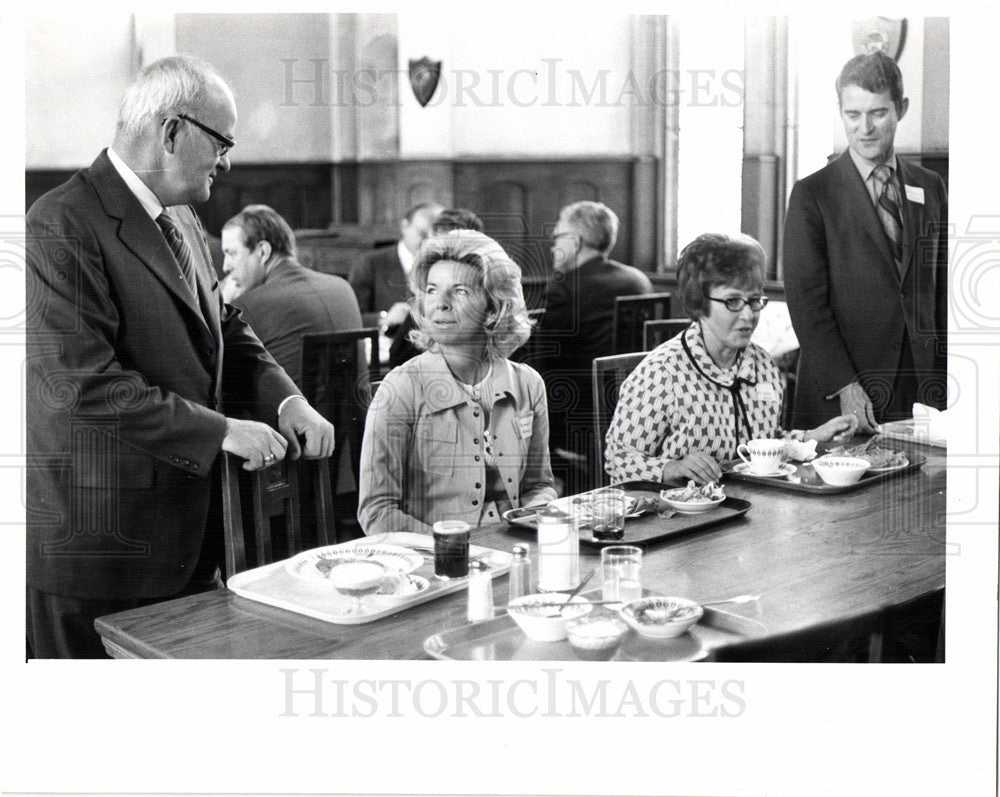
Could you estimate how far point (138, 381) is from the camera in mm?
2273

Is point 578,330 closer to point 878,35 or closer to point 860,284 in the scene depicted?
point 860,284

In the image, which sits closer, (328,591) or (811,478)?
(328,591)

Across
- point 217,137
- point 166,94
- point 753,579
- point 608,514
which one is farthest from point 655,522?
point 166,94

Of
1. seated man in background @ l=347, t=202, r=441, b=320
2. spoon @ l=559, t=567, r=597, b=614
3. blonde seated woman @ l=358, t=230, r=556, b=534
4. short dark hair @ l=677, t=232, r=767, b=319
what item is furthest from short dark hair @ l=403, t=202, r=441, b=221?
spoon @ l=559, t=567, r=597, b=614

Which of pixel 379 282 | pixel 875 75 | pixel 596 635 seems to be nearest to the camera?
pixel 596 635

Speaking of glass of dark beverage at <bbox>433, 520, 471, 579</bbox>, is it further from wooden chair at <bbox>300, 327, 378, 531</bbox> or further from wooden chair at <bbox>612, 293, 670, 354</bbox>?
wooden chair at <bbox>612, 293, 670, 354</bbox>

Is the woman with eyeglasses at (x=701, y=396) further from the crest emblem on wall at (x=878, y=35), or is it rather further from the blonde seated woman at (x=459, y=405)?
the crest emblem on wall at (x=878, y=35)

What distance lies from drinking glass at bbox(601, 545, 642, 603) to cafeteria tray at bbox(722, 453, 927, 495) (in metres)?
0.61

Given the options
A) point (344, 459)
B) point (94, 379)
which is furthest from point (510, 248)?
point (94, 379)

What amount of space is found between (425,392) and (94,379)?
2.31ft

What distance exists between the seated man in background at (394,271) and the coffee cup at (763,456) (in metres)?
0.86

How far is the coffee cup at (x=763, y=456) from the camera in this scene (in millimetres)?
2473

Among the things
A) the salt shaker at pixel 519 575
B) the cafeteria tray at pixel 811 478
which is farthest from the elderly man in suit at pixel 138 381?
the cafeteria tray at pixel 811 478

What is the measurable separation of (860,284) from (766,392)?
324 millimetres
